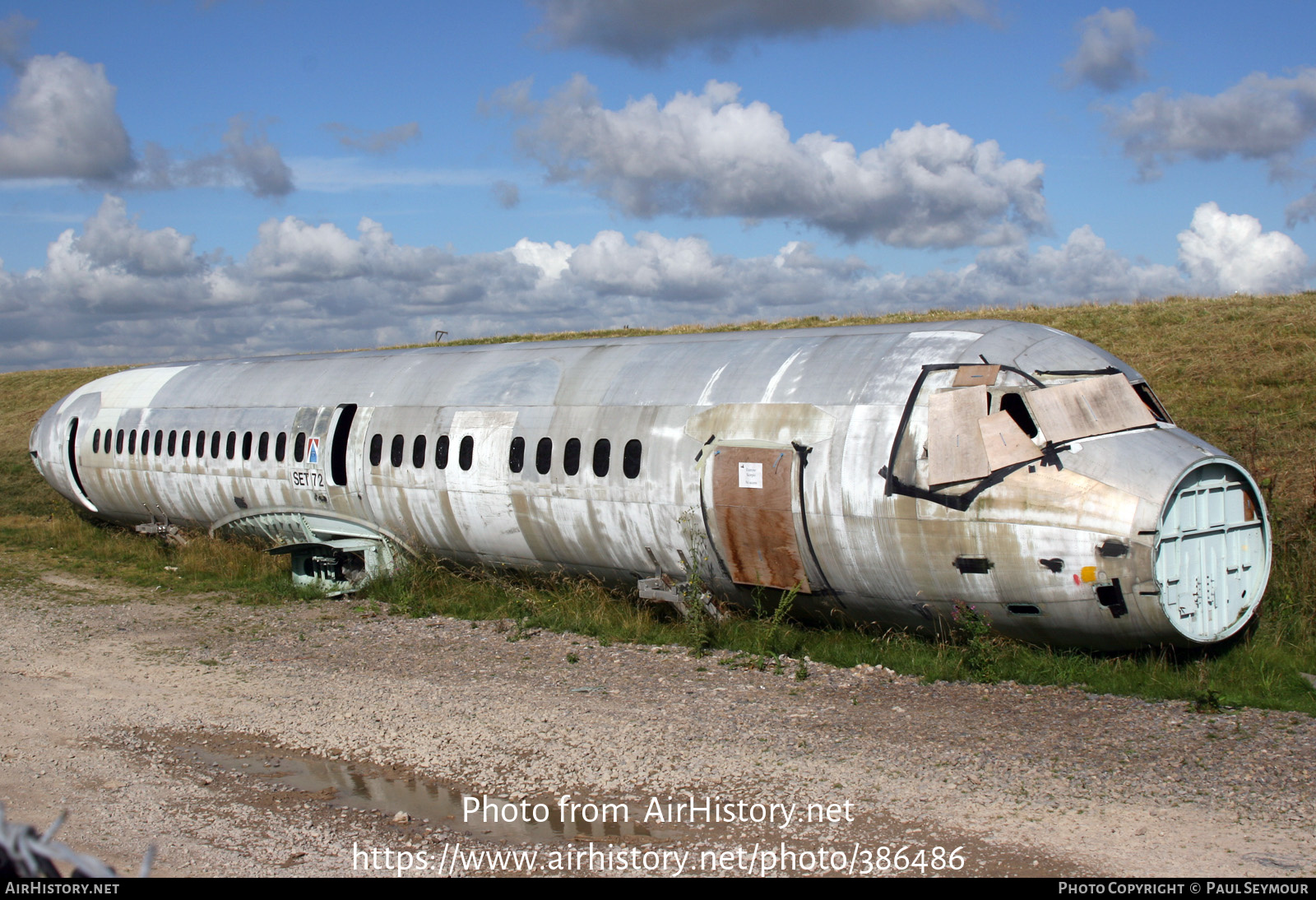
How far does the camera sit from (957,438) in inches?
384

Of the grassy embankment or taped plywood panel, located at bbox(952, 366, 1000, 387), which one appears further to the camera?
taped plywood panel, located at bbox(952, 366, 1000, 387)

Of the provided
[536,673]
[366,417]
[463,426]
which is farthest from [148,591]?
[536,673]

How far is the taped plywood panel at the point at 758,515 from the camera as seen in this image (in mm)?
10758

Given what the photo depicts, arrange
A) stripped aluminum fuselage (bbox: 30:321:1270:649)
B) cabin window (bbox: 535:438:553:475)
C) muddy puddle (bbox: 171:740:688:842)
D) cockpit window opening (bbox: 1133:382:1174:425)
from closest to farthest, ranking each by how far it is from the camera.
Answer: muddy puddle (bbox: 171:740:688:842) < stripped aluminum fuselage (bbox: 30:321:1270:649) < cockpit window opening (bbox: 1133:382:1174:425) < cabin window (bbox: 535:438:553:475)

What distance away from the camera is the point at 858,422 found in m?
10.4

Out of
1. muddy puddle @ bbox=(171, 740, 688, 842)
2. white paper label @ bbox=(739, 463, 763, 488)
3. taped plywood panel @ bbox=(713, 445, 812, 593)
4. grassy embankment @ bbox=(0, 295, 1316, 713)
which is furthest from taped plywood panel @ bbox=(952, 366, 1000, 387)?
muddy puddle @ bbox=(171, 740, 688, 842)

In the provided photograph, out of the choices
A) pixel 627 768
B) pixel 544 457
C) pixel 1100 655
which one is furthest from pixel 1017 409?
pixel 544 457

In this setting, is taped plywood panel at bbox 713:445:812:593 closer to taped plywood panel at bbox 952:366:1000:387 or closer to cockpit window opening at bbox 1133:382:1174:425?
taped plywood panel at bbox 952:366:1000:387

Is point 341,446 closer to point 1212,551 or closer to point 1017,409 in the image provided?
point 1017,409

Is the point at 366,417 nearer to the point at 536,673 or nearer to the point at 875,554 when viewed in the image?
the point at 536,673

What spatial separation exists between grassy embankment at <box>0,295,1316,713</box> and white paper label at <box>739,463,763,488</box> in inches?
63.3

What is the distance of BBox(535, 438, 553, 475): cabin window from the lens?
13117mm

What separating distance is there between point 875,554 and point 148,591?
12.3 metres

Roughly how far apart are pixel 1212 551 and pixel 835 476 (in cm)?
356
